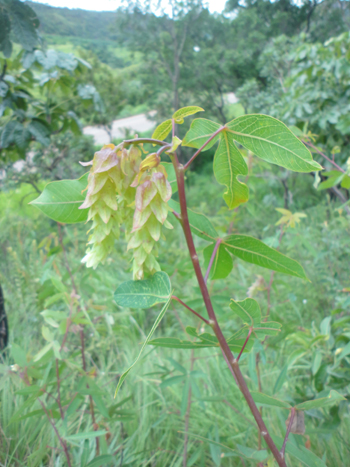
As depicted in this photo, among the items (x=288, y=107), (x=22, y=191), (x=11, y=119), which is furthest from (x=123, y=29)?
(x=11, y=119)

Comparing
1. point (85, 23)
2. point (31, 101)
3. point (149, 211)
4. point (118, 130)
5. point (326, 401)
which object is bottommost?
point (326, 401)

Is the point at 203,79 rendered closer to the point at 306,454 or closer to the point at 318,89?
the point at 318,89

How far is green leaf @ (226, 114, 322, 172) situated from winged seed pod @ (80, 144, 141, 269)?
16 cm

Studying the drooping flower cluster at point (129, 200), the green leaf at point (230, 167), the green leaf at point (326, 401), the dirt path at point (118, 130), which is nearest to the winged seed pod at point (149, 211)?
the drooping flower cluster at point (129, 200)

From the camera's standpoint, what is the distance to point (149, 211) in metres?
0.41

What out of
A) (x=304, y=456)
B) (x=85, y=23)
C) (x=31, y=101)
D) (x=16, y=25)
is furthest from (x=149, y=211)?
(x=85, y=23)

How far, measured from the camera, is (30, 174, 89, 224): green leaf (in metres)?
0.45

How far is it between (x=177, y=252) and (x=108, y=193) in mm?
1534

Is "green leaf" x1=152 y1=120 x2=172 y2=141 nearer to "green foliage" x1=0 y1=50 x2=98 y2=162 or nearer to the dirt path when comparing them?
"green foliage" x1=0 y1=50 x2=98 y2=162

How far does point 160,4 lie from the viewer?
492cm

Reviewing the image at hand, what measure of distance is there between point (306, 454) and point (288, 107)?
2.85 meters

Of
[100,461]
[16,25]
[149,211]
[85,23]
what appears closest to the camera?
[149,211]

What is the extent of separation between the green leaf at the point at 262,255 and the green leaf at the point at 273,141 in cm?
13

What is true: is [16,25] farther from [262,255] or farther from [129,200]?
[262,255]
